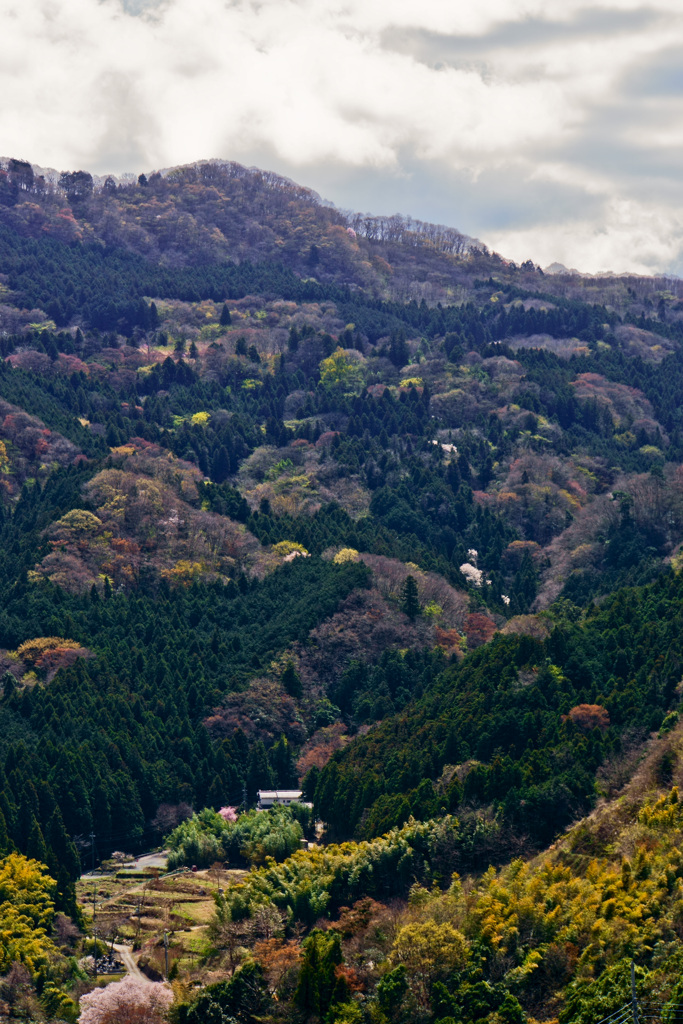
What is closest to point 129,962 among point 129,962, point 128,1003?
point 129,962

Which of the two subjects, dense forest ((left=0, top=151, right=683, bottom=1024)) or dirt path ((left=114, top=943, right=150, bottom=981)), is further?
dirt path ((left=114, top=943, right=150, bottom=981))

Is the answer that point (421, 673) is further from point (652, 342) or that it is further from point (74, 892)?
point (652, 342)

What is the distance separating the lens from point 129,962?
2404 inches

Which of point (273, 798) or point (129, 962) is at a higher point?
point (273, 798)

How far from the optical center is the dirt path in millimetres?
59625

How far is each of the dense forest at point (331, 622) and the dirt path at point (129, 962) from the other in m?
0.62

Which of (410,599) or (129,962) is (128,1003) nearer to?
(129,962)

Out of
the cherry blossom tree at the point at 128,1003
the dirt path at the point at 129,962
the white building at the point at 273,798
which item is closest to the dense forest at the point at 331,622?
the cherry blossom tree at the point at 128,1003

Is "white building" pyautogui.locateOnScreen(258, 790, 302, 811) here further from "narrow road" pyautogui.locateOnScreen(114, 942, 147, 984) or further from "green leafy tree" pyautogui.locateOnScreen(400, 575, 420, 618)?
"green leafy tree" pyautogui.locateOnScreen(400, 575, 420, 618)

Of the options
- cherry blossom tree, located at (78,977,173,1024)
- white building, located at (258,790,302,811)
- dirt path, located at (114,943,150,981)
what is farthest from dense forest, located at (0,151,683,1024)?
white building, located at (258,790,302,811)

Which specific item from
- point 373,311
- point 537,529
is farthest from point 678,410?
point 373,311

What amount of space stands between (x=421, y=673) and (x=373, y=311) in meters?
93.3

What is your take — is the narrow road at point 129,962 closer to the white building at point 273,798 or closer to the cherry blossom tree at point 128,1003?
the cherry blossom tree at point 128,1003

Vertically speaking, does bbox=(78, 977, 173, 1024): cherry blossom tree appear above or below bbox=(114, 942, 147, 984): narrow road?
below
